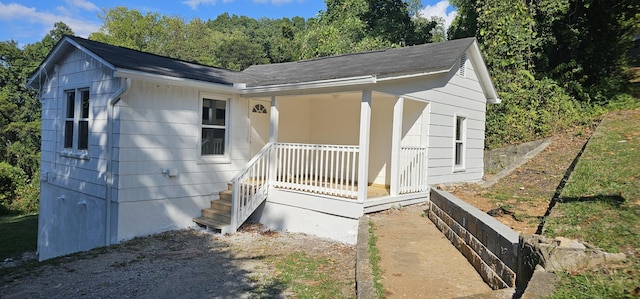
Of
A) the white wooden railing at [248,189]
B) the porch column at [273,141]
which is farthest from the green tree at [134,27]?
the white wooden railing at [248,189]

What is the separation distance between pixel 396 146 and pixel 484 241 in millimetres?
3522

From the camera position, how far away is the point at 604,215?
4.03 m

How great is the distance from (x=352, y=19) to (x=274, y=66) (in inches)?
621

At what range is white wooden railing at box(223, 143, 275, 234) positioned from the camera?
8.02 metres

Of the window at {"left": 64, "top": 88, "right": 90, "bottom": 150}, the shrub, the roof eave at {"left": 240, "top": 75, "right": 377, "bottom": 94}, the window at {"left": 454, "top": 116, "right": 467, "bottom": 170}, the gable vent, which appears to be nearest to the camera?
the roof eave at {"left": 240, "top": 75, "right": 377, "bottom": 94}

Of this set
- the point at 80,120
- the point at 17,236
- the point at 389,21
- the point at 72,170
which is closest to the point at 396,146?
the point at 80,120

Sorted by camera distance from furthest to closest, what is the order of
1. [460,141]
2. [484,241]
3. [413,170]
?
[460,141] < [413,170] < [484,241]

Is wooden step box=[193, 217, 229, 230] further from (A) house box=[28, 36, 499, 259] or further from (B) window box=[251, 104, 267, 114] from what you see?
(B) window box=[251, 104, 267, 114]

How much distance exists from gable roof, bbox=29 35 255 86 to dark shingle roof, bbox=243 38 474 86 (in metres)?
1.23

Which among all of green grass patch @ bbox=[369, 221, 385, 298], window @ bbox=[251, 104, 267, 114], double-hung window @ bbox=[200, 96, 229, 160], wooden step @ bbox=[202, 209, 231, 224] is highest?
window @ bbox=[251, 104, 267, 114]

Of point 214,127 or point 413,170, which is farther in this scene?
point 214,127

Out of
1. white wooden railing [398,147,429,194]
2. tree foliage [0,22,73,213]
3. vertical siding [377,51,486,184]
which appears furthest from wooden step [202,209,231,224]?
tree foliage [0,22,73,213]

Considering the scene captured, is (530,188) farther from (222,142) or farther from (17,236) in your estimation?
(17,236)

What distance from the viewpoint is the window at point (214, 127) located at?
28.9ft
